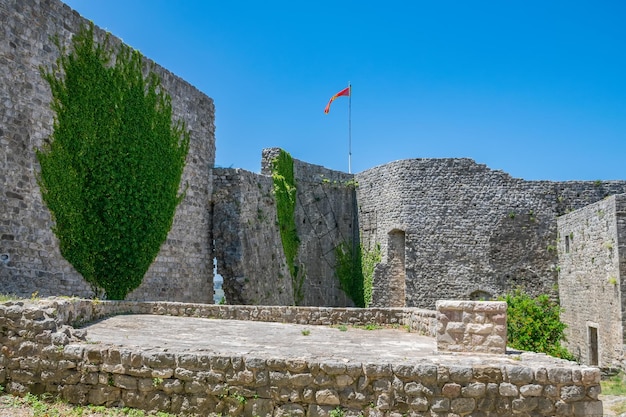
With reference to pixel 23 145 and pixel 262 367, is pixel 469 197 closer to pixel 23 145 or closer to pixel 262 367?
pixel 23 145

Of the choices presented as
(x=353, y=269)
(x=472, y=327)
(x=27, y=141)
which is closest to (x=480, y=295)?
(x=353, y=269)

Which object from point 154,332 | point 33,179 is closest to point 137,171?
point 33,179

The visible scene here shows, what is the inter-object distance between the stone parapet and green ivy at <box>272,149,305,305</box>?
16.6 metres

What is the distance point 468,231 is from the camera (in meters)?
24.6

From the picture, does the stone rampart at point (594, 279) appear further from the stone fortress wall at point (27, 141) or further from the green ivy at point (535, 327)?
the stone fortress wall at point (27, 141)

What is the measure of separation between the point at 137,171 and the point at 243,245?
5.31 m

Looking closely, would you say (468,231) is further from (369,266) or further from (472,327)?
(472,327)

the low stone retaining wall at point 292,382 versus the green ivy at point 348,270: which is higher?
the green ivy at point 348,270

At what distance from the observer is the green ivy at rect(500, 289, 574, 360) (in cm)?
2175

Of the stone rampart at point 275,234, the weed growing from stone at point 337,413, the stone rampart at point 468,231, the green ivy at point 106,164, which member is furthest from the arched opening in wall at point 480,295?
the weed growing from stone at point 337,413

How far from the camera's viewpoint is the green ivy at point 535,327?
21.8 meters

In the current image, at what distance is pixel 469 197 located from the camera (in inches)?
976

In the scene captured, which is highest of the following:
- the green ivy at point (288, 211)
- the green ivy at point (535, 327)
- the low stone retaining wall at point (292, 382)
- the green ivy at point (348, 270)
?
the green ivy at point (288, 211)

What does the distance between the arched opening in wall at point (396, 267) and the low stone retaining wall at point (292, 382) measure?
1776 centimetres
